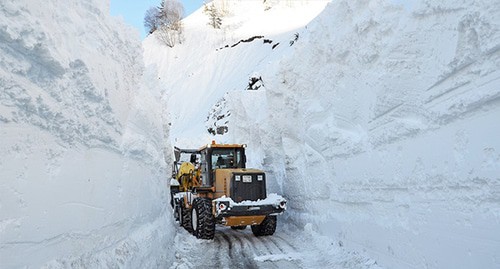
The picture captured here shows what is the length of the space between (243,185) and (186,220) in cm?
244

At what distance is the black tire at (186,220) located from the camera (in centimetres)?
1159

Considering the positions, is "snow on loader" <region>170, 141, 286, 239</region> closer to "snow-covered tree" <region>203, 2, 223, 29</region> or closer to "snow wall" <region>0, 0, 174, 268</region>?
"snow wall" <region>0, 0, 174, 268</region>

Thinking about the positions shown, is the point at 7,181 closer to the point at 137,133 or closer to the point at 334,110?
the point at 137,133

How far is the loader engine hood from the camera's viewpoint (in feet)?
34.5

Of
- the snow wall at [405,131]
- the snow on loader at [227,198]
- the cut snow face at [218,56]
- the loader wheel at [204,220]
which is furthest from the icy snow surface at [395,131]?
the cut snow face at [218,56]

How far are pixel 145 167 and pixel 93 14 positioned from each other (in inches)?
107

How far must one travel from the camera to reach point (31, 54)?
3.55 m

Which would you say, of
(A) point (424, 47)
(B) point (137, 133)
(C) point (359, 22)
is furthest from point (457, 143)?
(B) point (137, 133)

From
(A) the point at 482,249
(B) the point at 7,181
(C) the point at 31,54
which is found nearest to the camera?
(B) the point at 7,181

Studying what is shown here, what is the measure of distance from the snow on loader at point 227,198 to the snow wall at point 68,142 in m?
3.74

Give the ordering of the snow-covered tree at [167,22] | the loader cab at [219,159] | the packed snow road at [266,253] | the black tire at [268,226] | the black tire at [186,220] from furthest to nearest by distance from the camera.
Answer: the snow-covered tree at [167,22] < the loader cab at [219,159] < the black tire at [186,220] < the black tire at [268,226] < the packed snow road at [266,253]

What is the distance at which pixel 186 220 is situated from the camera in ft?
38.9

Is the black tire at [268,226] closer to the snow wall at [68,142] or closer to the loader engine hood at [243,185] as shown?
the loader engine hood at [243,185]

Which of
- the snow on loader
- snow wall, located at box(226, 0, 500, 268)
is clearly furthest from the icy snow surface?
the snow on loader
